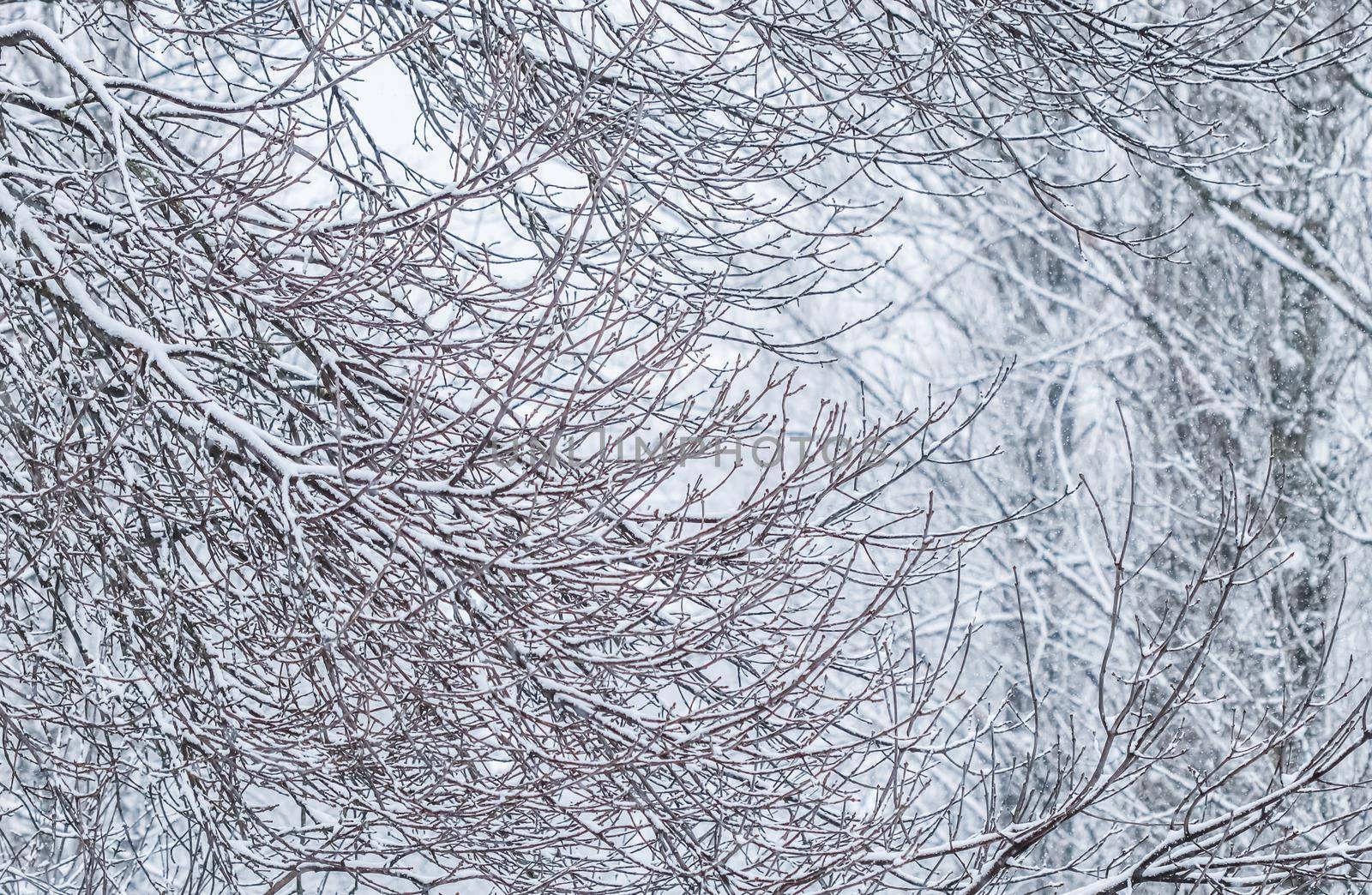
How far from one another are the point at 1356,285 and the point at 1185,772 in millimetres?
3977

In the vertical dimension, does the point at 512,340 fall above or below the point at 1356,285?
below

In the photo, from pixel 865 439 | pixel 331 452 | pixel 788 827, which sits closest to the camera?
pixel 865 439

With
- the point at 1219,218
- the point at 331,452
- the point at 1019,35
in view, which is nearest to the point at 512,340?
the point at 331,452

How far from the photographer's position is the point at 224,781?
133 inches

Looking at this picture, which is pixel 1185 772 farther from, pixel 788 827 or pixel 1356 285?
pixel 788 827

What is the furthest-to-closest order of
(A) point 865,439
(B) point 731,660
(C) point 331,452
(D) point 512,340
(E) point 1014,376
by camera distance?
1. (E) point 1014,376
2. (B) point 731,660
3. (C) point 331,452
4. (D) point 512,340
5. (A) point 865,439

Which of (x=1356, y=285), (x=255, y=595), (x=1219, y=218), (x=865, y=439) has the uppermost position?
(x=1219, y=218)

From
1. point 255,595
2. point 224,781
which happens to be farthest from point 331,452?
point 224,781

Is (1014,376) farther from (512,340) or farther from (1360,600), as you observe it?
(512,340)

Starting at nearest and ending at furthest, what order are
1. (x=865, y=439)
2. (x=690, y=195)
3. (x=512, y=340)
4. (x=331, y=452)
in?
(x=865, y=439) → (x=512, y=340) → (x=331, y=452) → (x=690, y=195)

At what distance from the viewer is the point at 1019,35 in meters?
4.77

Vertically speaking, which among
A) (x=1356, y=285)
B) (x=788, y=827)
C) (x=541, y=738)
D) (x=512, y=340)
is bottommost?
(x=788, y=827)

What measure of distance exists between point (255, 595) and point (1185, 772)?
8.55 metres

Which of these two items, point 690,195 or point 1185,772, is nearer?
point 690,195
